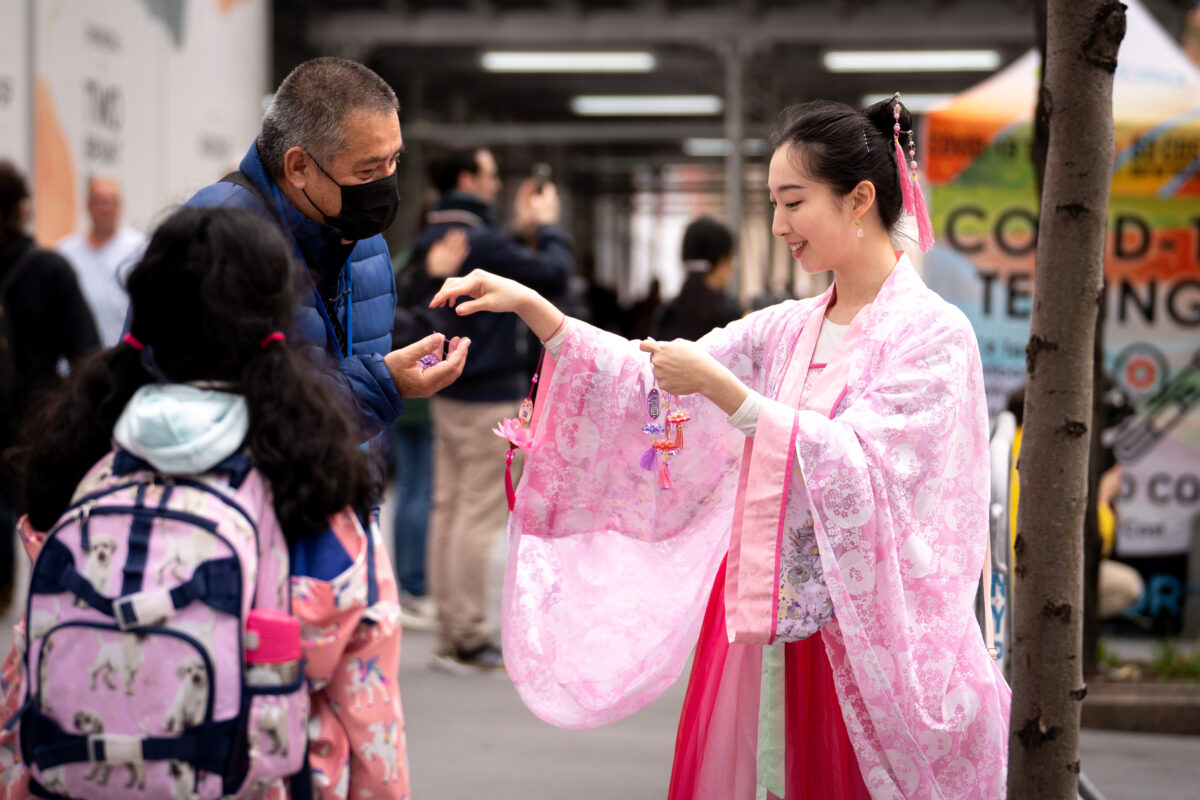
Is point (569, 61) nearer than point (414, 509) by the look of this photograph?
No

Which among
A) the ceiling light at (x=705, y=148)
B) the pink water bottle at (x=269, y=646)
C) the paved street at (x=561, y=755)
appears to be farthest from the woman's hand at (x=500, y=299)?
the ceiling light at (x=705, y=148)

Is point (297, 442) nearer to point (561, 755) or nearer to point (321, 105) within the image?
point (321, 105)

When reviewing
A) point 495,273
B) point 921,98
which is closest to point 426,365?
point 495,273

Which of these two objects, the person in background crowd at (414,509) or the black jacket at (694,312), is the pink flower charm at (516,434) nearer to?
the black jacket at (694,312)

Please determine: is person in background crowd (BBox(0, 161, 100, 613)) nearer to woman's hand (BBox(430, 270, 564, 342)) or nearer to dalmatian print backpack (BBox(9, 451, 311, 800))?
woman's hand (BBox(430, 270, 564, 342))

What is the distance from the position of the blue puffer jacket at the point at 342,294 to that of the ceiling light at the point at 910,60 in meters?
9.97

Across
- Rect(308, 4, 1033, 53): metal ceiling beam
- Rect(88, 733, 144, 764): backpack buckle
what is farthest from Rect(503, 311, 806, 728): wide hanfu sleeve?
Rect(308, 4, 1033, 53): metal ceiling beam

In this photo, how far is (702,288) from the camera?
17.3 ft

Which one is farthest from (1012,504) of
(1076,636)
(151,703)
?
(151,703)

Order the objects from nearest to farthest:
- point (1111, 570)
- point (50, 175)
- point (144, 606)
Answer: point (144, 606), point (1111, 570), point (50, 175)

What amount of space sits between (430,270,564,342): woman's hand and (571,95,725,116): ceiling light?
1250 cm

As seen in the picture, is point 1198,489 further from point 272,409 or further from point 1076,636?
point 272,409

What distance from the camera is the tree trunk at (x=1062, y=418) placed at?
222 centimetres

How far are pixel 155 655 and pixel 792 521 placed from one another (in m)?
1.10
